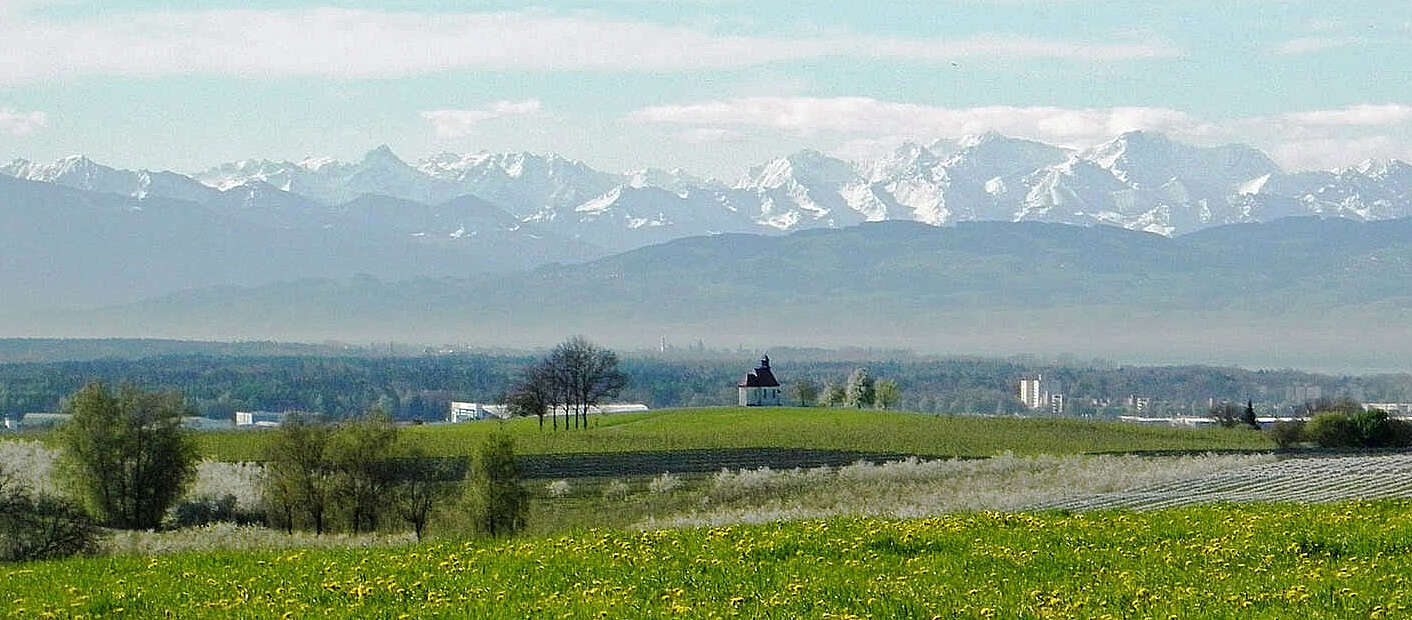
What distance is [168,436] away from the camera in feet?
221

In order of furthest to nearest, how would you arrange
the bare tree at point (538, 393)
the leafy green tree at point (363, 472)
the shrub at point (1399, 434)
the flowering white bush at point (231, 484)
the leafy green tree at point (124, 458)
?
1. the bare tree at point (538, 393)
2. the shrub at point (1399, 434)
3. the flowering white bush at point (231, 484)
4. the leafy green tree at point (124, 458)
5. the leafy green tree at point (363, 472)

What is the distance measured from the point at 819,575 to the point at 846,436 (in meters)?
96.5

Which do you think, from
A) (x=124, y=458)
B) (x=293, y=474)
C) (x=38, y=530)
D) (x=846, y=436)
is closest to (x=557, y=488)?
(x=293, y=474)

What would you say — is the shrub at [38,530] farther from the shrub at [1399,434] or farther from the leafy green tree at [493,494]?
the shrub at [1399,434]

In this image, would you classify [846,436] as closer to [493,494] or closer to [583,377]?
[583,377]

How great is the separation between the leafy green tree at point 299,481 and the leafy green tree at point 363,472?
0.51 meters

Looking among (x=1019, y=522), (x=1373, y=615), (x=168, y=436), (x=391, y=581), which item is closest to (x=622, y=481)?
(x=168, y=436)

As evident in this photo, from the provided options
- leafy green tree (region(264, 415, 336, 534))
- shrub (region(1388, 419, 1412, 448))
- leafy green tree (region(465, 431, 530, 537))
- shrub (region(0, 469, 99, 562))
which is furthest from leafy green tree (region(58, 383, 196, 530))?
shrub (region(1388, 419, 1412, 448))

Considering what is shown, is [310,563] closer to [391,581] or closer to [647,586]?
[391,581]

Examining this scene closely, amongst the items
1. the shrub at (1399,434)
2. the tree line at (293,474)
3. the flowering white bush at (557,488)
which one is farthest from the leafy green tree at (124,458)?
the shrub at (1399,434)

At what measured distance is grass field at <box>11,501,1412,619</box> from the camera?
21.2 meters

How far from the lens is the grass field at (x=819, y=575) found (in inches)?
834

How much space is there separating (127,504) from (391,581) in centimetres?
4599

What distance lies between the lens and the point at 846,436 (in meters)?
120
